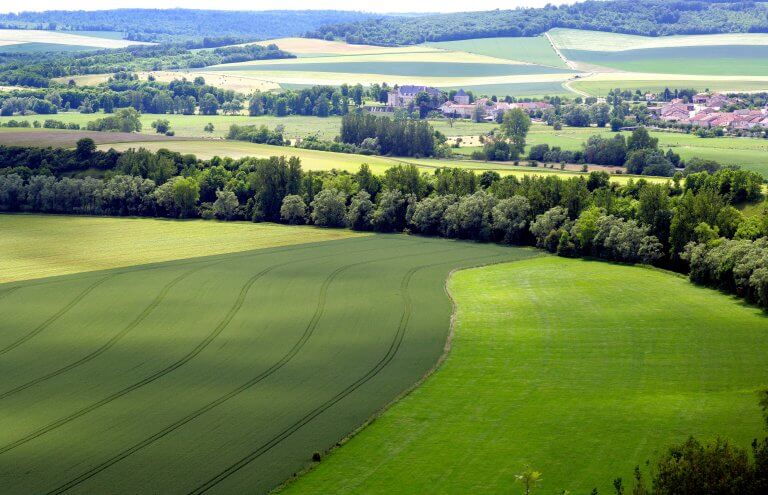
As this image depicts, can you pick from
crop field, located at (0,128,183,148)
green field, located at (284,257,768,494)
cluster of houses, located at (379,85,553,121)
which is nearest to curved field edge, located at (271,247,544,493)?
green field, located at (284,257,768,494)

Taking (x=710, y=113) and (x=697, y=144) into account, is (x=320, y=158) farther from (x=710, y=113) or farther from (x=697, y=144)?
(x=710, y=113)

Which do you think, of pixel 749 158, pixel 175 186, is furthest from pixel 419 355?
pixel 749 158

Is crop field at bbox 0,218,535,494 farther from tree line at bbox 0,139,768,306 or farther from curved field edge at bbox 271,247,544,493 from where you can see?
tree line at bbox 0,139,768,306

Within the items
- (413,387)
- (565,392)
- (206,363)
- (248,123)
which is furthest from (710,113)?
(206,363)

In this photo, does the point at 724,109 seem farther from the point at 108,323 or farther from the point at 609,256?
the point at 108,323

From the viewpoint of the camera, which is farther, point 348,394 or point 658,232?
point 658,232
